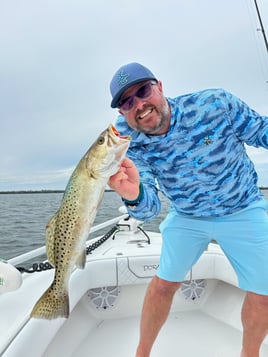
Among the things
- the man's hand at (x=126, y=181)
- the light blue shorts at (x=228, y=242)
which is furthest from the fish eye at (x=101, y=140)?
the light blue shorts at (x=228, y=242)

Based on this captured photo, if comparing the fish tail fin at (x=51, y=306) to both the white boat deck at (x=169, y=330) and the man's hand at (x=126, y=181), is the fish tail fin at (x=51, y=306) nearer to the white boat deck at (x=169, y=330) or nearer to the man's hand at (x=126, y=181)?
the man's hand at (x=126, y=181)

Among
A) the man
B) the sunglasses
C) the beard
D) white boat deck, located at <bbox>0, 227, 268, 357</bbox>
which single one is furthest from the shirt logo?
white boat deck, located at <bbox>0, 227, 268, 357</bbox>

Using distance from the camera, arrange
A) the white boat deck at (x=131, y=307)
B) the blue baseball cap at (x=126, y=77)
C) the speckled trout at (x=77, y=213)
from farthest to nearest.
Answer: the white boat deck at (x=131, y=307)
the blue baseball cap at (x=126, y=77)
the speckled trout at (x=77, y=213)

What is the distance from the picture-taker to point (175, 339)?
2.97 meters

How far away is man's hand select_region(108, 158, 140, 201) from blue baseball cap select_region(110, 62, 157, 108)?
1.56ft

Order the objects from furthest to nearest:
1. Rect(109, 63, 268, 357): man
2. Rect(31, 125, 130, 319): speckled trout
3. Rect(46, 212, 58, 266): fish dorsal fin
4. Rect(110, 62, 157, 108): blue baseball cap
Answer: Rect(109, 63, 268, 357): man, Rect(110, 62, 157, 108): blue baseball cap, Rect(46, 212, 58, 266): fish dorsal fin, Rect(31, 125, 130, 319): speckled trout

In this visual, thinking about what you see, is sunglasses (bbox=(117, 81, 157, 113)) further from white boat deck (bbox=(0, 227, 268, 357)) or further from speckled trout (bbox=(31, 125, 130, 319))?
white boat deck (bbox=(0, 227, 268, 357))

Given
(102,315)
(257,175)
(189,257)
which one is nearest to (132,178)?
(189,257)

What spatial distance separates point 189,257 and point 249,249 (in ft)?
1.37

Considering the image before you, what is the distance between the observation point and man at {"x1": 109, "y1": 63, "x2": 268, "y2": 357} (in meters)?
2.13

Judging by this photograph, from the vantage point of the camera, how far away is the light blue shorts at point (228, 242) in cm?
218

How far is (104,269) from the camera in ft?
10.6

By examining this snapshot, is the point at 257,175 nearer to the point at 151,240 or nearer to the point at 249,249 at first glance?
the point at 249,249

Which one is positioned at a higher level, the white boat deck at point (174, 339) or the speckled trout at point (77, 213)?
the speckled trout at point (77, 213)
